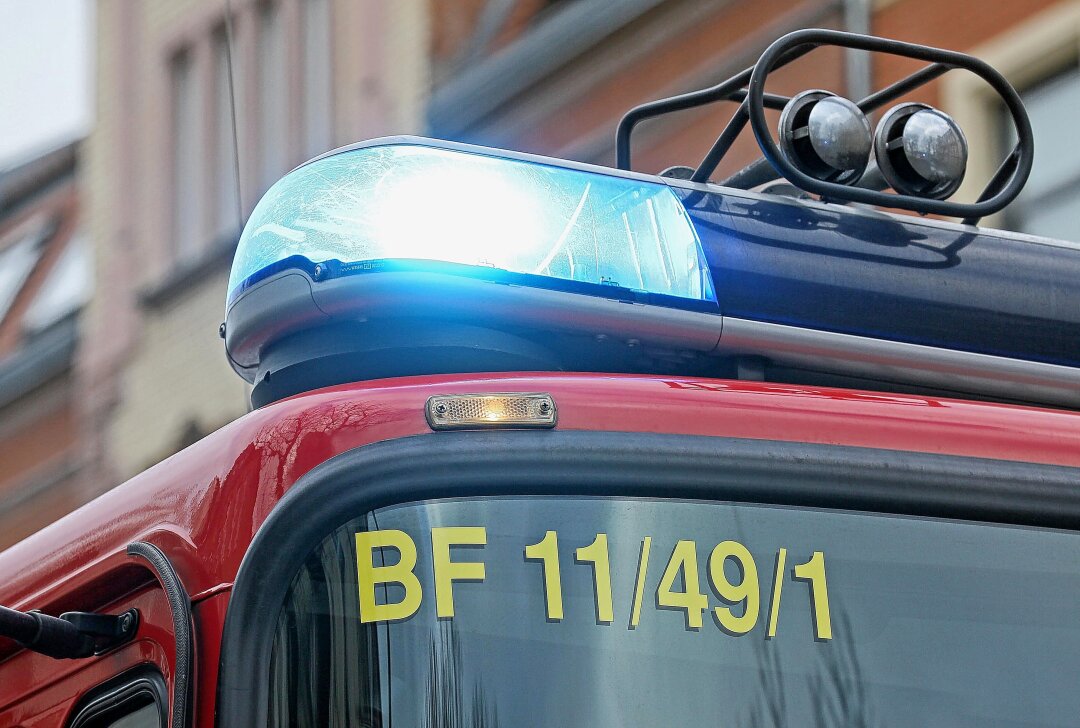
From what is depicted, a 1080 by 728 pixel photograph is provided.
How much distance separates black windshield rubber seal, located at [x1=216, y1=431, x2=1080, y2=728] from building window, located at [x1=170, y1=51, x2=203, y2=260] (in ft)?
17.6

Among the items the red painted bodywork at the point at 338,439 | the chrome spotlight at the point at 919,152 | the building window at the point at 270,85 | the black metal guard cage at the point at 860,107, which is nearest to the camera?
the red painted bodywork at the point at 338,439

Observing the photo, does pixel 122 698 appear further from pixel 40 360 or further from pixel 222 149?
pixel 40 360

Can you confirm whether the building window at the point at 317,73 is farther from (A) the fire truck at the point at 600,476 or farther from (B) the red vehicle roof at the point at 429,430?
(B) the red vehicle roof at the point at 429,430

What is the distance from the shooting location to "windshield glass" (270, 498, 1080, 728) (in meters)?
2.32

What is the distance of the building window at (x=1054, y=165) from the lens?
31.6 ft

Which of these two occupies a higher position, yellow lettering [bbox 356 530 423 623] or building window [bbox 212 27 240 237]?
building window [bbox 212 27 240 237]

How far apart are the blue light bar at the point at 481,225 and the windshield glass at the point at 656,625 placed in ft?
1.27

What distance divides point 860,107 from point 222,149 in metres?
5.82

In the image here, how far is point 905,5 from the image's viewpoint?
10.6 meters

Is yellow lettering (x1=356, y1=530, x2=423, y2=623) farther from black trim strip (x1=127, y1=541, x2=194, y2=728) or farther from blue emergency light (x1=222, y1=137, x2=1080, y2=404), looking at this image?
blue emergency light (x1=222, y1=137, x2=1080, y2=404)

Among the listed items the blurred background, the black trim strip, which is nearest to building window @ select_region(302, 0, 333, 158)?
the blurred background

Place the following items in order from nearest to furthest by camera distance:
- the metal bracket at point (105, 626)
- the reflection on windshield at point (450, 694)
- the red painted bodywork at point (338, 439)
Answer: the reflection on windshield at point (450, 694) → the red painted bodywork at point (338, 439) → the metal bracket at point (105, 626)

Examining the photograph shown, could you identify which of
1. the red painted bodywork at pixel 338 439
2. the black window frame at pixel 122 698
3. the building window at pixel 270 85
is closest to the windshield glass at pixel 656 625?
the red painted bodywork at pixel 338 439

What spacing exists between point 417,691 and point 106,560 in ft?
2.00
